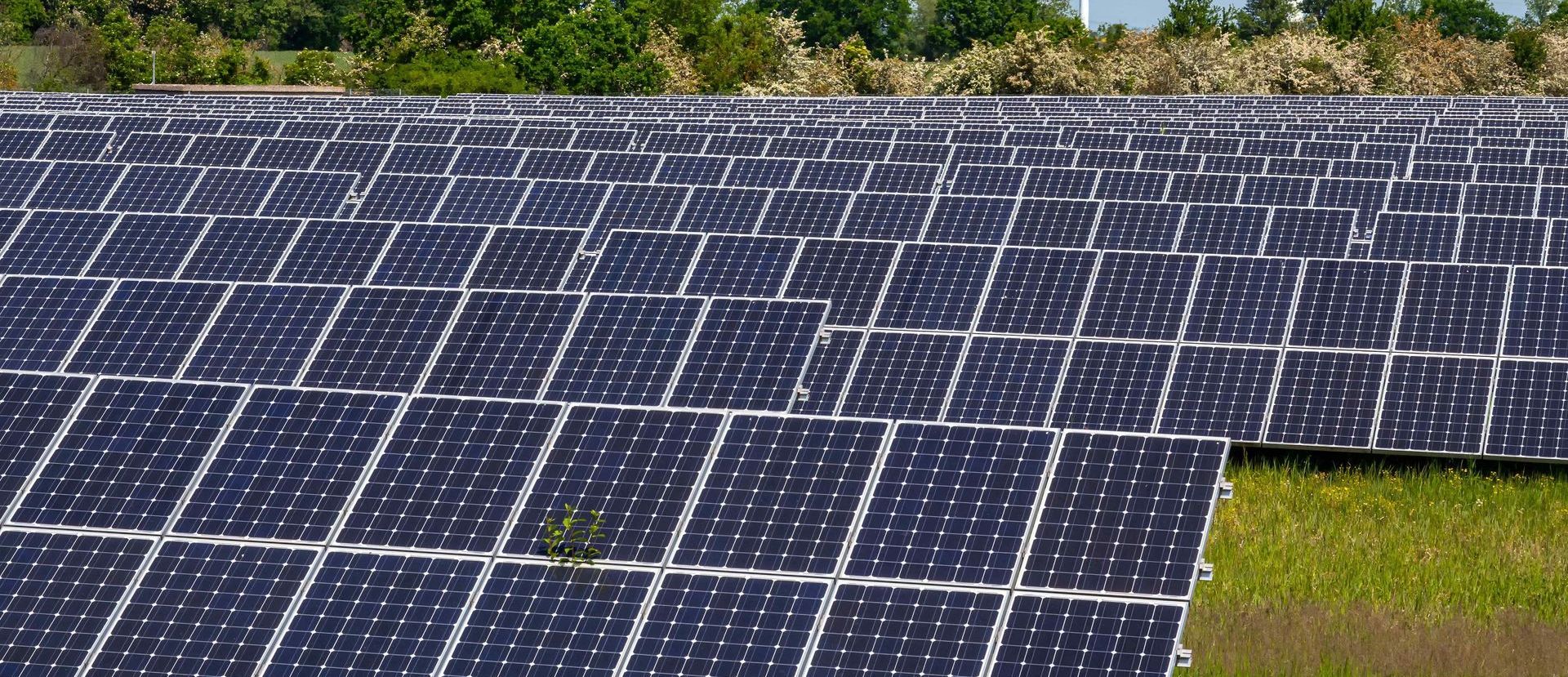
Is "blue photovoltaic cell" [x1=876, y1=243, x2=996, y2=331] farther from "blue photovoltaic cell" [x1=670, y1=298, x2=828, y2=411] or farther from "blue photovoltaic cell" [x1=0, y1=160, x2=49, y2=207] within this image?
"blue photovoltaic cell" [x1=0, y1=160, x2=49, y2=207]

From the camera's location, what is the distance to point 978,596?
1190 centimetres

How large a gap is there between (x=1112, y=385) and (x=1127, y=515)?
789 centimetres

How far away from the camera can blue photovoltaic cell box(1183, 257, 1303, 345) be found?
21062 millimetres

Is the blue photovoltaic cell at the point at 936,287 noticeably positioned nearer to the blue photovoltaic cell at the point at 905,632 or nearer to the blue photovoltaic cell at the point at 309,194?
the blue photovoltaic cell at the point at 309,194

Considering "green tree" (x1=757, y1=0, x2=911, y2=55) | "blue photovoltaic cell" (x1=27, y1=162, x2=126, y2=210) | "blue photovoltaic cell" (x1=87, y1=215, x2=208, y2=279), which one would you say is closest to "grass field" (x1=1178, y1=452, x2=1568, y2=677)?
"blue photovoltaic cell" (x1=87, y1=215, x2=208, y2=279)

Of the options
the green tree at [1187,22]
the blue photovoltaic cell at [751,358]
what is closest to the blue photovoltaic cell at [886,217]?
the blue photovoltaic cell at [751,358]

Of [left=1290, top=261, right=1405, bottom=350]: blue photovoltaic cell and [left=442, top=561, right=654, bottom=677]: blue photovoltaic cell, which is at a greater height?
[left=442, top=561, right=654, bottom=677]: blue photovoltaic cell

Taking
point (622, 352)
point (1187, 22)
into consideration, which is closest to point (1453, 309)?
point (622, 352)

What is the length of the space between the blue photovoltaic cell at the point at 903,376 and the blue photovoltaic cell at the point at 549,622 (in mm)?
7067

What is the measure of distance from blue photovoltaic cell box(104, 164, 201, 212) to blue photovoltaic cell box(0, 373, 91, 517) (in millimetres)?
12341

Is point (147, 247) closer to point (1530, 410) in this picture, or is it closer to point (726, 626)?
point (726, 626)

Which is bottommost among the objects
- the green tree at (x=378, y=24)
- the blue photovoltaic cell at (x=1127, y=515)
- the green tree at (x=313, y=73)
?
the green tree at (x=313, y=73)

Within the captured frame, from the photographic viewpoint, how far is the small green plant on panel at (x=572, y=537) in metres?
12.5

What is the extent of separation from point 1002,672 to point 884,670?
2.14ft
